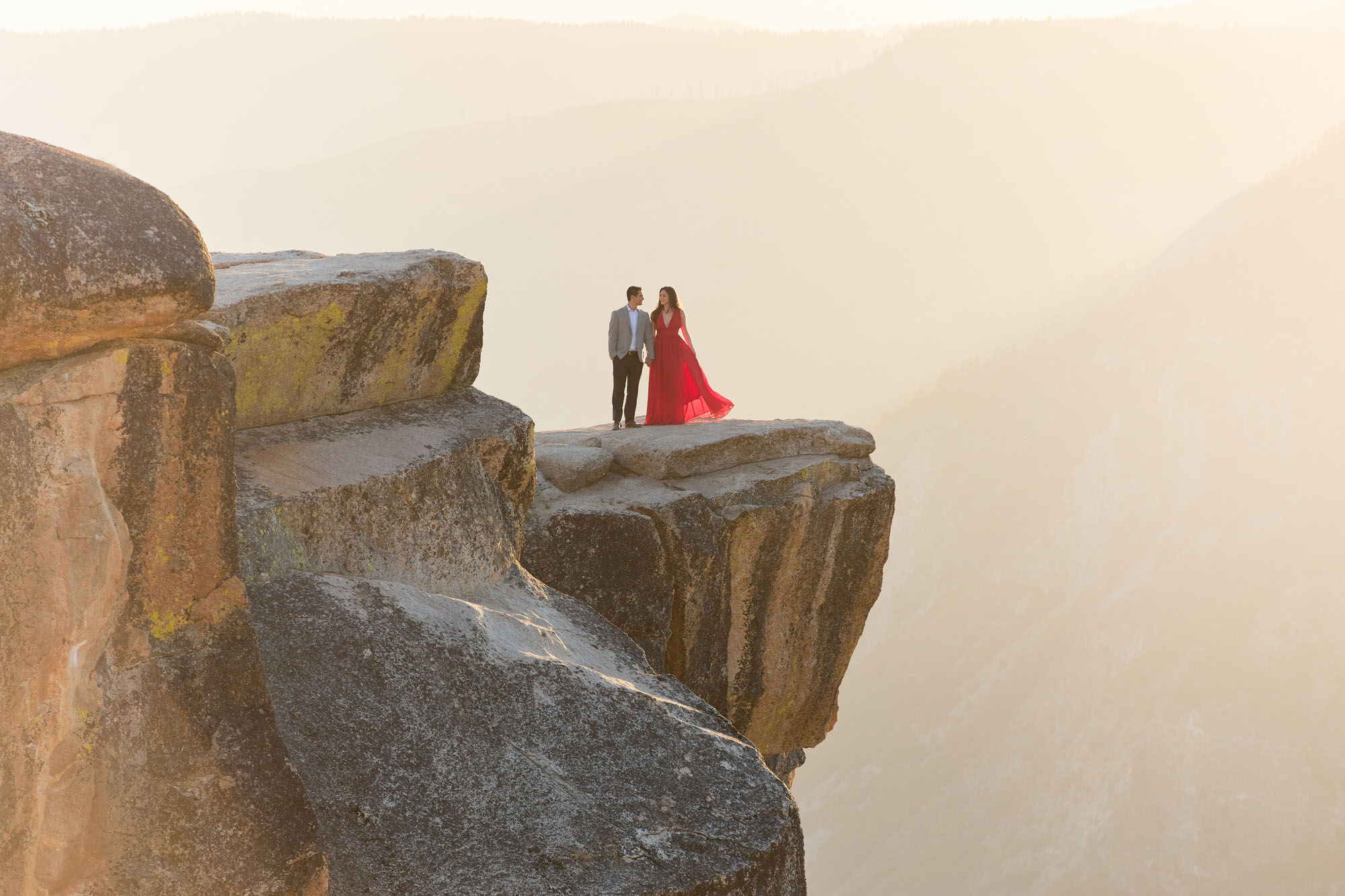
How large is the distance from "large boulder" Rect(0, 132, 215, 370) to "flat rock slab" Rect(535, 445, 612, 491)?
23.5 ft

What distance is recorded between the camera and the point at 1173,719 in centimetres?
5209

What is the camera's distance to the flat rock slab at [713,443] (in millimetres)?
13133

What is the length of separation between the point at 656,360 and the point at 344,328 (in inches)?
262

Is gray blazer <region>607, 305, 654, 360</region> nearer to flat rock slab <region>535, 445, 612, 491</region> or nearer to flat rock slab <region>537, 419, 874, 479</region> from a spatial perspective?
flat rock slab <region>537, 419, 874, 479</region>

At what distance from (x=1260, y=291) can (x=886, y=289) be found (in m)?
53.4

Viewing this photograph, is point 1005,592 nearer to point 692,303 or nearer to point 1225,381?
point 1225,381

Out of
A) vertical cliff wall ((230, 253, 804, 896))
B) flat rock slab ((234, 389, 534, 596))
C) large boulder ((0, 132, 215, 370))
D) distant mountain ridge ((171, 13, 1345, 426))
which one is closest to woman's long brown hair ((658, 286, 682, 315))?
flat rock slab ((234, 389, 534, 596))

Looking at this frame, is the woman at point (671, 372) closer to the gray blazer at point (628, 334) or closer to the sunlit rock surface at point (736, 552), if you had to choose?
the gray blazer at point (628, 334)

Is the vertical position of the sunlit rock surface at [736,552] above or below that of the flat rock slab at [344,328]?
below


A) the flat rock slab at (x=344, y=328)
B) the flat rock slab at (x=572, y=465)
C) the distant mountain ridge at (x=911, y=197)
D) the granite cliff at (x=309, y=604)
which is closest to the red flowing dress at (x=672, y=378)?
the flat rock slab at (x=572, y=465)

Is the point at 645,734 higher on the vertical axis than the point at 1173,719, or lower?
higher

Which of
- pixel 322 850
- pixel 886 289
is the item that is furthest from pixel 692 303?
pixel 322 850

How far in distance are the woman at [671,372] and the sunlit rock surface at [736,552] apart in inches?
28.9

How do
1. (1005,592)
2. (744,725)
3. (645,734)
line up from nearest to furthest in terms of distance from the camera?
(645,734) → (744,725) → (1005,592)
